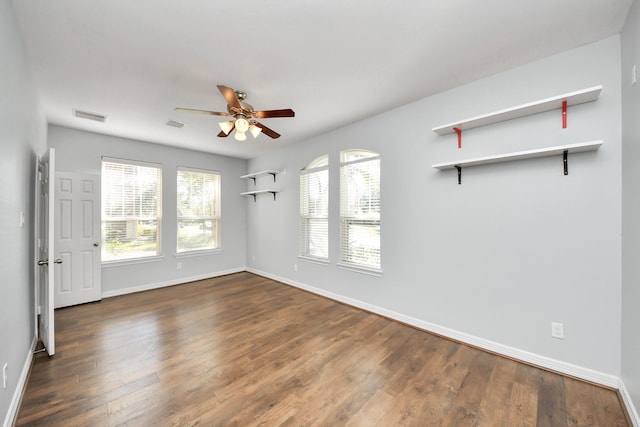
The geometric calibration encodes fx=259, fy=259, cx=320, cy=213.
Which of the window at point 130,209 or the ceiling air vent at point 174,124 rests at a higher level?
the ceiling air vent at point 174,124

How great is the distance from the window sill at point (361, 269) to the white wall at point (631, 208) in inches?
83.9

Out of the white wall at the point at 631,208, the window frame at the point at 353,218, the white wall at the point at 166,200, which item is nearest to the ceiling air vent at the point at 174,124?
the white wall at the point at 166,200

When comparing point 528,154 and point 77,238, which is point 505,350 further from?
point 77,238

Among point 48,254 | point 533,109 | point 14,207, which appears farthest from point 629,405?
point 48,254

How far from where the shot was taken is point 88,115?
135 inches

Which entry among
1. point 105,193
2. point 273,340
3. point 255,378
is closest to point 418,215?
point 273,340

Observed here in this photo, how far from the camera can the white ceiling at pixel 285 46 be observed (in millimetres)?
1716

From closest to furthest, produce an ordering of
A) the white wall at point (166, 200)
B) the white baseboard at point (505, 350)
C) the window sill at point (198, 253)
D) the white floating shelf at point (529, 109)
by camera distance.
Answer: the white floating shelf at point (529, 109) → the white baseboard at point (505, 350) → the white wall at point (166, 200) → the window sill at point (198, 253)

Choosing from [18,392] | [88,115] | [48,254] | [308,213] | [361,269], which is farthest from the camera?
[308,213]

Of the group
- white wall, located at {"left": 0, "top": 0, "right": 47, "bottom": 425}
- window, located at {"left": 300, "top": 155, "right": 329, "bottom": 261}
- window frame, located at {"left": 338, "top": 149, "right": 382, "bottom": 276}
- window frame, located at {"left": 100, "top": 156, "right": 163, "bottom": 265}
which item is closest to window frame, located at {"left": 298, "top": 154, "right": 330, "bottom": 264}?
window, located at {"left": 300, "top": 155, "right": 329, "bottom": 261}

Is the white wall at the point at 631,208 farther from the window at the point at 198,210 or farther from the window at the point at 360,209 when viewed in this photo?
the window at the point at 198,210

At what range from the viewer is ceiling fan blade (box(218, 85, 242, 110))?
7.11 feet

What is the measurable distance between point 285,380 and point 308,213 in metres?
2.88

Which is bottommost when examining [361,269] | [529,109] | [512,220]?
[361,269]
